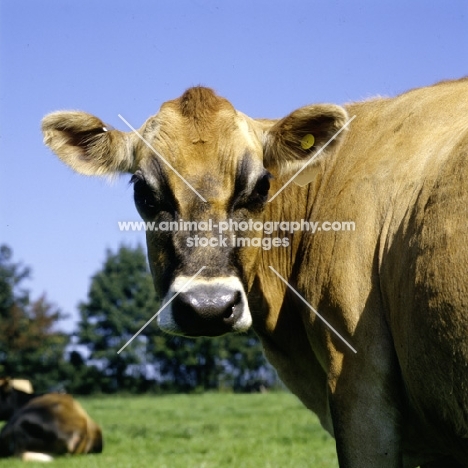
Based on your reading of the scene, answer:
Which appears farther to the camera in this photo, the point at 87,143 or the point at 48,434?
the point at 48,434

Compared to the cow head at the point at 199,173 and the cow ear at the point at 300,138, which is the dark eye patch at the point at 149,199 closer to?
the cow head at the point at 199,173

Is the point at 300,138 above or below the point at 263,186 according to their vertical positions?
above

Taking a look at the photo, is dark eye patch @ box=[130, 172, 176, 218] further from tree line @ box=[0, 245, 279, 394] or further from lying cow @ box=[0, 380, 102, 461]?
tree line @ box=[0, 245, 279, 394]

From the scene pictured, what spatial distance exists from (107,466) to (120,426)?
898cm

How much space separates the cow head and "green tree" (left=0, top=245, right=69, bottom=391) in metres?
77.3

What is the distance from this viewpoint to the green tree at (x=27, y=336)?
79.8 meters

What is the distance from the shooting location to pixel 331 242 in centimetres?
506

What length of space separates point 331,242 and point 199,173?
104cm

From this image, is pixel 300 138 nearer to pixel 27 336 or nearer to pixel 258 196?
pixel 258 196

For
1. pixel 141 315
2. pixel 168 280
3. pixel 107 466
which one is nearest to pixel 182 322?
pixel 168 280

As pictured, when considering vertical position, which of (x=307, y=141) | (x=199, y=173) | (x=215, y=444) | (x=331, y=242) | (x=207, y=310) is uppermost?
(x=307, y=141)

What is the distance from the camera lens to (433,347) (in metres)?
4.07

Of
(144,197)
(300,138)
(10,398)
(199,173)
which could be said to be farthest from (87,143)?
(10,398)

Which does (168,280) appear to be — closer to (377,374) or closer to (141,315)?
(377,374)
